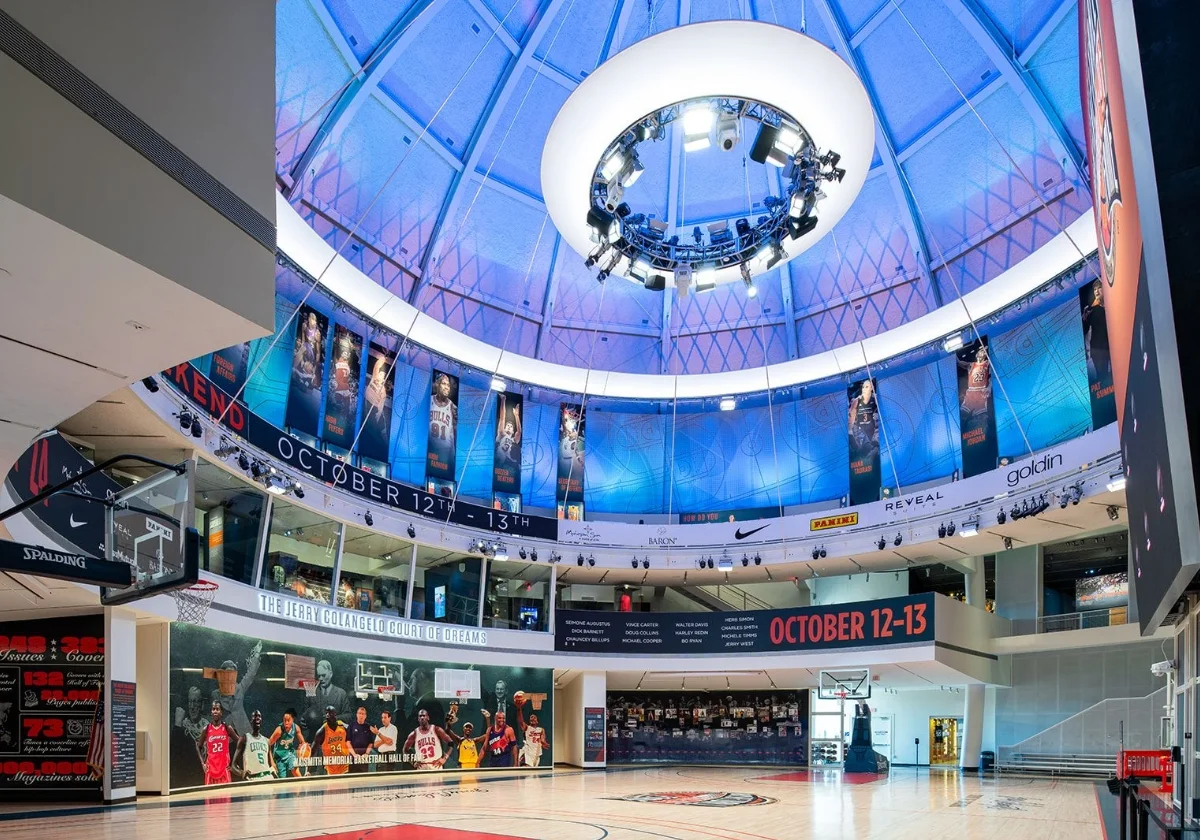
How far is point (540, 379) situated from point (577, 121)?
55.0 ft

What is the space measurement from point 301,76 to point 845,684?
26922 millimetres

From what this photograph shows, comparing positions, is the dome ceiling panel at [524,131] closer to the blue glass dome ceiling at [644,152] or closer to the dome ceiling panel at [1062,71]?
the blue glass dome ceiling at [644,152]

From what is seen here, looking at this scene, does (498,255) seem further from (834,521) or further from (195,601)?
(195,601)

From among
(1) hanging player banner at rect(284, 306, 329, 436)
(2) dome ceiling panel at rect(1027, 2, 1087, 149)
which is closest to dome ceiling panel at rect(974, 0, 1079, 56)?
(2) dome ceiling panel at rect(1027, 2, 1087, 149)

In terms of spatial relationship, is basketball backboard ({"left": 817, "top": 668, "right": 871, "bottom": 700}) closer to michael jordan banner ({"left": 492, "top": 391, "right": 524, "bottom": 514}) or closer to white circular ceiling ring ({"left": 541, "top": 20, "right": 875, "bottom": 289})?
michael jordan banner ({"left": 492, "top": 391, "right": 524, "bottom": 514})

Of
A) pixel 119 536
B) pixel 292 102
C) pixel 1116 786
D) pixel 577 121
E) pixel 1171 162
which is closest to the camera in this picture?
pixel 1171 162

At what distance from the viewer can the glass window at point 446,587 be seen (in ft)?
107

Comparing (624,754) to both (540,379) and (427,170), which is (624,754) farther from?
(427,170)

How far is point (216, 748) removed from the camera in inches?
931

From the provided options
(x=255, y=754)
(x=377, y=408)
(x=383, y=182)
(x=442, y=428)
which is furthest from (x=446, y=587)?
(x=383, y=182)

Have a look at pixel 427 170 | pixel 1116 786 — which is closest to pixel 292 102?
pixel 427 170

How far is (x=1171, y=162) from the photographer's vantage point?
220 inches

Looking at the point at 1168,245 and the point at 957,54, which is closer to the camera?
the point at 1168,245

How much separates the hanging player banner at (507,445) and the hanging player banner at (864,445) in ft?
43.1
